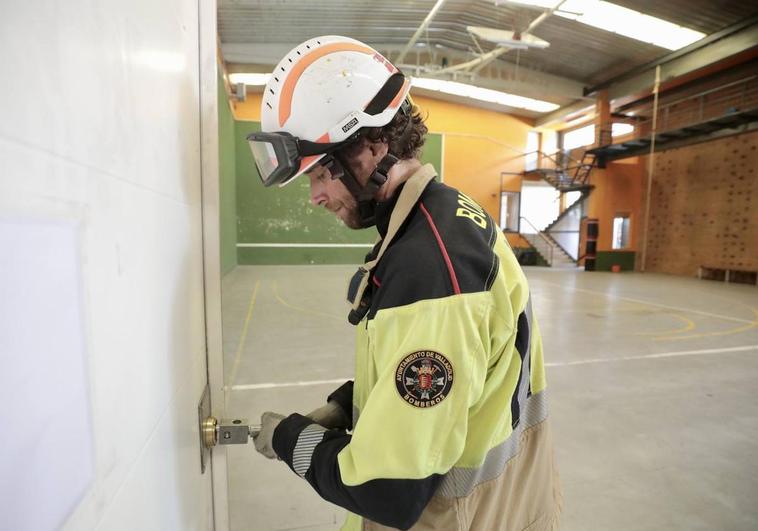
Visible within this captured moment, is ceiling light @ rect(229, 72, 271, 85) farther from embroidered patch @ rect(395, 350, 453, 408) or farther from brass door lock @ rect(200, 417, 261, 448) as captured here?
embroidered patch @ rect(395, 350, 453, 408)

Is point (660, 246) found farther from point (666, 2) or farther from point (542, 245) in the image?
point (666, 2)

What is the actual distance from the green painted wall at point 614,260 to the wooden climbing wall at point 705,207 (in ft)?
1.82

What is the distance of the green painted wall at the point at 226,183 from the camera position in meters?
9.91

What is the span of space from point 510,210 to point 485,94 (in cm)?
500

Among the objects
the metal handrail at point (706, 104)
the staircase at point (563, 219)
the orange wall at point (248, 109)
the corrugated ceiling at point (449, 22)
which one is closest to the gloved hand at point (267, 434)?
the corrugated ceiling at point (449, 22)

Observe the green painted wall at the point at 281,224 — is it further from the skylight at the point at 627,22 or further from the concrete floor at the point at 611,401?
the skylight at the point at 627,22

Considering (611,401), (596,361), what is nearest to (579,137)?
(596,361)

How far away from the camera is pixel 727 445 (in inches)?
105

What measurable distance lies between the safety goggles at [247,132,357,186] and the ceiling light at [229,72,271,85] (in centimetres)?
1369

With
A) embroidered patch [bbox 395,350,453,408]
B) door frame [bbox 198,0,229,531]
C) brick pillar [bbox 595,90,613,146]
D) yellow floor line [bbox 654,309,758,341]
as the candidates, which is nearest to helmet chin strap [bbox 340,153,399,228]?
door frame [bbox 198,0,229,531]

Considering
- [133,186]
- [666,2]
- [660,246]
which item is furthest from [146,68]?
[660,246]

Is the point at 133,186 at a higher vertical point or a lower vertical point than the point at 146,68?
lower

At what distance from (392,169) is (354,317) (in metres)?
0.40

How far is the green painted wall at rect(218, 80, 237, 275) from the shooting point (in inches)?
390
